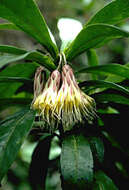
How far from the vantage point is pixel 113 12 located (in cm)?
72

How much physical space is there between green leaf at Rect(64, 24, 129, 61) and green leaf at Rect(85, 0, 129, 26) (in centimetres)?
6

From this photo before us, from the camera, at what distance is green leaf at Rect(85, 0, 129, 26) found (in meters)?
0.70

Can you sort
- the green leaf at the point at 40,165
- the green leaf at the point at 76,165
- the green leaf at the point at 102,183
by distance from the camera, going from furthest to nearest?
the green leaf at the point at 40,165 → the green leaf at the point at 102,183 → the green leaf at the point at 76,165

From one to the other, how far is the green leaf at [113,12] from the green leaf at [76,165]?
1.23 ft

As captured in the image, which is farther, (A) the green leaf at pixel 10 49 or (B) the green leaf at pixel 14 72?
(B) the green leaf at pixel 14 72

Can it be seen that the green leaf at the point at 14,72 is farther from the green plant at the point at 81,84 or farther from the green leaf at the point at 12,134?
the green leaf at the point at 12,134

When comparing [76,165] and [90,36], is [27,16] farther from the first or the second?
[76,165]

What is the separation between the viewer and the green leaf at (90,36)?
0.62 meters

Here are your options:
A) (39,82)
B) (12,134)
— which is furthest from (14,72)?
(12,134)

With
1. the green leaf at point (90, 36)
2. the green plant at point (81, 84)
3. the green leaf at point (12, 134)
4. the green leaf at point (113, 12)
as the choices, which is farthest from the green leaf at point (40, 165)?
the green leaf at point (113, 12)

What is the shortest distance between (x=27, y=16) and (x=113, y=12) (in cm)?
25

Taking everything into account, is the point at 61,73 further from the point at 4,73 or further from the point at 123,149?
the point at 123,149

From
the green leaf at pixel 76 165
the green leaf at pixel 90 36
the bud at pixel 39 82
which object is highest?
the green leaf at pixel 90 36

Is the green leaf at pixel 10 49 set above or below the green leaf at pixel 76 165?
above
